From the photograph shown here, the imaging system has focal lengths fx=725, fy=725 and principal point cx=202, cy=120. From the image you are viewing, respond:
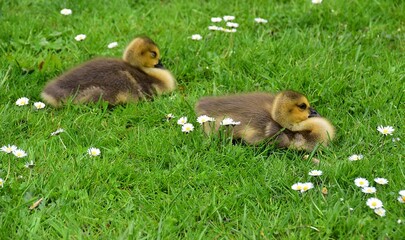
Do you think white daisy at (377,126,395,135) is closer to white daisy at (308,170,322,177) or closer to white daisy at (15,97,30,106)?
white daisy at (308,170,322,177)

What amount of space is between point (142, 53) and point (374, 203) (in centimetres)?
241

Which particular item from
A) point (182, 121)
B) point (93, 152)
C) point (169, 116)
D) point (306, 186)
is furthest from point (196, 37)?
point (306, 186)

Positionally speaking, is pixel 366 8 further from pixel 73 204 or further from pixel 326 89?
pixel 73 204

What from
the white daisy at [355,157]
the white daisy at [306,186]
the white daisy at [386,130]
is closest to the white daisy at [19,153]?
the white daisy at [306,186]

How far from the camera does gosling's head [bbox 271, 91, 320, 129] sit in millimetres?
4707

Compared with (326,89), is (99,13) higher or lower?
lower

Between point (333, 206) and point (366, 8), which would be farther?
point (366, 8)

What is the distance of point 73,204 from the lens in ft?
13.7

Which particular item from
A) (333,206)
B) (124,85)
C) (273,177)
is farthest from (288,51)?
(333,206)

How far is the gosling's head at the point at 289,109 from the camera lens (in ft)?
15.4

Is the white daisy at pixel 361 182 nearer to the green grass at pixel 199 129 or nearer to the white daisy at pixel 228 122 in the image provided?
the green grass at pixel 199 129

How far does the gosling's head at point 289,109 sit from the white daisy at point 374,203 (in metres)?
0.93

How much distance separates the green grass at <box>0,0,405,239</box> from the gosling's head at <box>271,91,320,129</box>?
211mm

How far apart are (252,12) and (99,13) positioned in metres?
1.45
